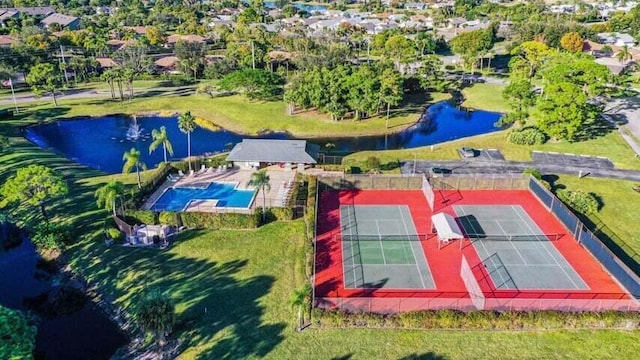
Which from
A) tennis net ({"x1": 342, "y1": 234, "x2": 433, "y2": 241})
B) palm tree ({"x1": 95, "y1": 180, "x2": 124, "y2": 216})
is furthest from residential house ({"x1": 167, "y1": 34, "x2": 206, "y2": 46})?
tennis net ({"x1": 342, "y1": 234, "x2": 433, "y2": 241})

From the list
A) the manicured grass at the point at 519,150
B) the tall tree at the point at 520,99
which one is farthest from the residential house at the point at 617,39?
the manicured grass at the point at 519,150

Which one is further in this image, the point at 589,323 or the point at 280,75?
the point at 280,75

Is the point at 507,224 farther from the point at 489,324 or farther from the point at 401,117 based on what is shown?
the point at 401,117

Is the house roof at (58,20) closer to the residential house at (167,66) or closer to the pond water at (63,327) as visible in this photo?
the residential house at (167,66)

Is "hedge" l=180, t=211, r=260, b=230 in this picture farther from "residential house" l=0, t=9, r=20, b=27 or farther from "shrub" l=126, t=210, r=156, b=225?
"residential house" l=0, t=9, r=20, b=27

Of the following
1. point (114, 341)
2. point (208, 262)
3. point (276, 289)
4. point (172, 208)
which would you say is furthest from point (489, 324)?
point (172, 208)

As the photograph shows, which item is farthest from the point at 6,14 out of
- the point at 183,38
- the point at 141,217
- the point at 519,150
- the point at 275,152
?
the point at 519,150
